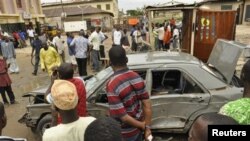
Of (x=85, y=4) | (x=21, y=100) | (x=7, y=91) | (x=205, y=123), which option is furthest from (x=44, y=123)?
(x=85, y=4)

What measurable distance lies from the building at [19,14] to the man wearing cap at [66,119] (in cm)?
2499

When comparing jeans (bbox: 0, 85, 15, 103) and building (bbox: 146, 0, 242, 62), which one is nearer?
jeans (bbox: 0, 85, 15, 103)

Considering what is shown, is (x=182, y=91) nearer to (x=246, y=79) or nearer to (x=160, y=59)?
(x=160, y=59)

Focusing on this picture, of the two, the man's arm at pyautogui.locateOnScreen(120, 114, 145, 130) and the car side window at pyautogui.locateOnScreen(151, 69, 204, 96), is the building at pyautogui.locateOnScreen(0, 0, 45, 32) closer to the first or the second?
the car side window at pyautogui.locateOnScreen(151, 69, 204, 96)

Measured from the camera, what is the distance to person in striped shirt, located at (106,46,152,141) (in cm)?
247

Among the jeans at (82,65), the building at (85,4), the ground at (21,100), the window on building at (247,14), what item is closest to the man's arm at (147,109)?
the ground at (21,100)

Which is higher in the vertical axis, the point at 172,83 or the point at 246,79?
the point at 246,79

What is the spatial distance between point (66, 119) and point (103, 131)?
58 cm

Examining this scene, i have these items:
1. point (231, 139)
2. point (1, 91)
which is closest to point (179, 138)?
point (231, 139)

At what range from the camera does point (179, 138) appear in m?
4.39

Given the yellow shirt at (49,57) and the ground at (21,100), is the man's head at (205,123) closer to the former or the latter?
the ground at (21,100)

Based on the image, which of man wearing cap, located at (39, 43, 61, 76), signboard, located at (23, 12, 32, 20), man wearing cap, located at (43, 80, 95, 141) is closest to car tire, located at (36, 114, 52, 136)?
man wearing cap, located at (43, 80, 95, 141)

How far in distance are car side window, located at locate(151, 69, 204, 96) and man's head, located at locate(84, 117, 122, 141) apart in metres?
2.67

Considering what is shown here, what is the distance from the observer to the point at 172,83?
178 inches
